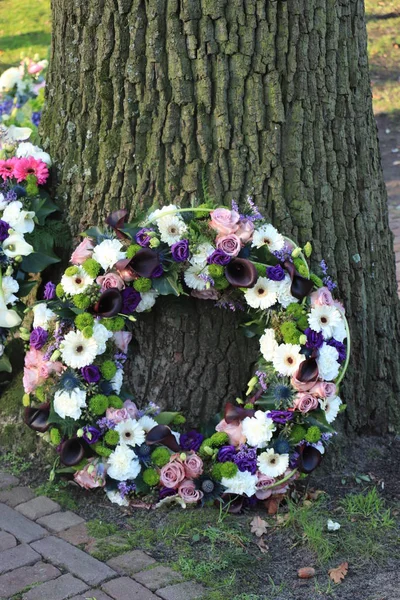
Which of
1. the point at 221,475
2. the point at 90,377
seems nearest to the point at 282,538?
the point at 221,475

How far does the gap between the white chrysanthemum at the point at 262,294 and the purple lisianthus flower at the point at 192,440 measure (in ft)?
2.01

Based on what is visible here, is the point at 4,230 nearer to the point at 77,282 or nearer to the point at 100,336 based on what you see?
the point at 77,282

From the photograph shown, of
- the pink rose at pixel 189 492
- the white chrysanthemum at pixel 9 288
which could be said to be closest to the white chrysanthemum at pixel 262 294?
the pink rose at pixel 189 492

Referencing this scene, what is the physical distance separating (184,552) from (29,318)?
1404 mm

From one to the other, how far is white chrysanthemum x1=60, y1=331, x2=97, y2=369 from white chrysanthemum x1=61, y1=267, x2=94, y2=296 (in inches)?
6.8

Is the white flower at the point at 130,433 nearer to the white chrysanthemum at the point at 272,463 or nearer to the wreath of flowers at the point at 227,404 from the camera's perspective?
the wreath of flowers at the point at 227,404

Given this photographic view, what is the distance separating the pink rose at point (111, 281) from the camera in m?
3.41

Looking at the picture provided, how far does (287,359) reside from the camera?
3.42 meters

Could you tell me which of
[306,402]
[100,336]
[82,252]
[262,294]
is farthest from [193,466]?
[82,252]

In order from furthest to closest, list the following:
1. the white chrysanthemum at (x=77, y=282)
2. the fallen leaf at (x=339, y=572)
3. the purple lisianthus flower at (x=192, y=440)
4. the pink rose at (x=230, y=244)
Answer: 1. the purple lisianthus flower at (x=192, y=440)
2. the white chrysanthemum at (x=77, y=282)
3. the pink rose at (x=230, y=244)
4. the fallen leaf at (x=339, y=572)

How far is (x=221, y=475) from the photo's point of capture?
3.40 metres

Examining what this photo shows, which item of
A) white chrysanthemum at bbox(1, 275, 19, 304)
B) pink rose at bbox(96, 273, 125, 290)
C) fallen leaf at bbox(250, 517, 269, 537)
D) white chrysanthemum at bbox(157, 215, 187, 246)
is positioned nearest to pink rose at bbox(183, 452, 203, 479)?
fallen leaf at bbox(250, 517, 269, 537)

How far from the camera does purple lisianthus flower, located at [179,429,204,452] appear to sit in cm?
356

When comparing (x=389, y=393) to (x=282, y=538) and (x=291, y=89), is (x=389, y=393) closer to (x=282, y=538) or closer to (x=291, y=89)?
(x=282, y=538)
